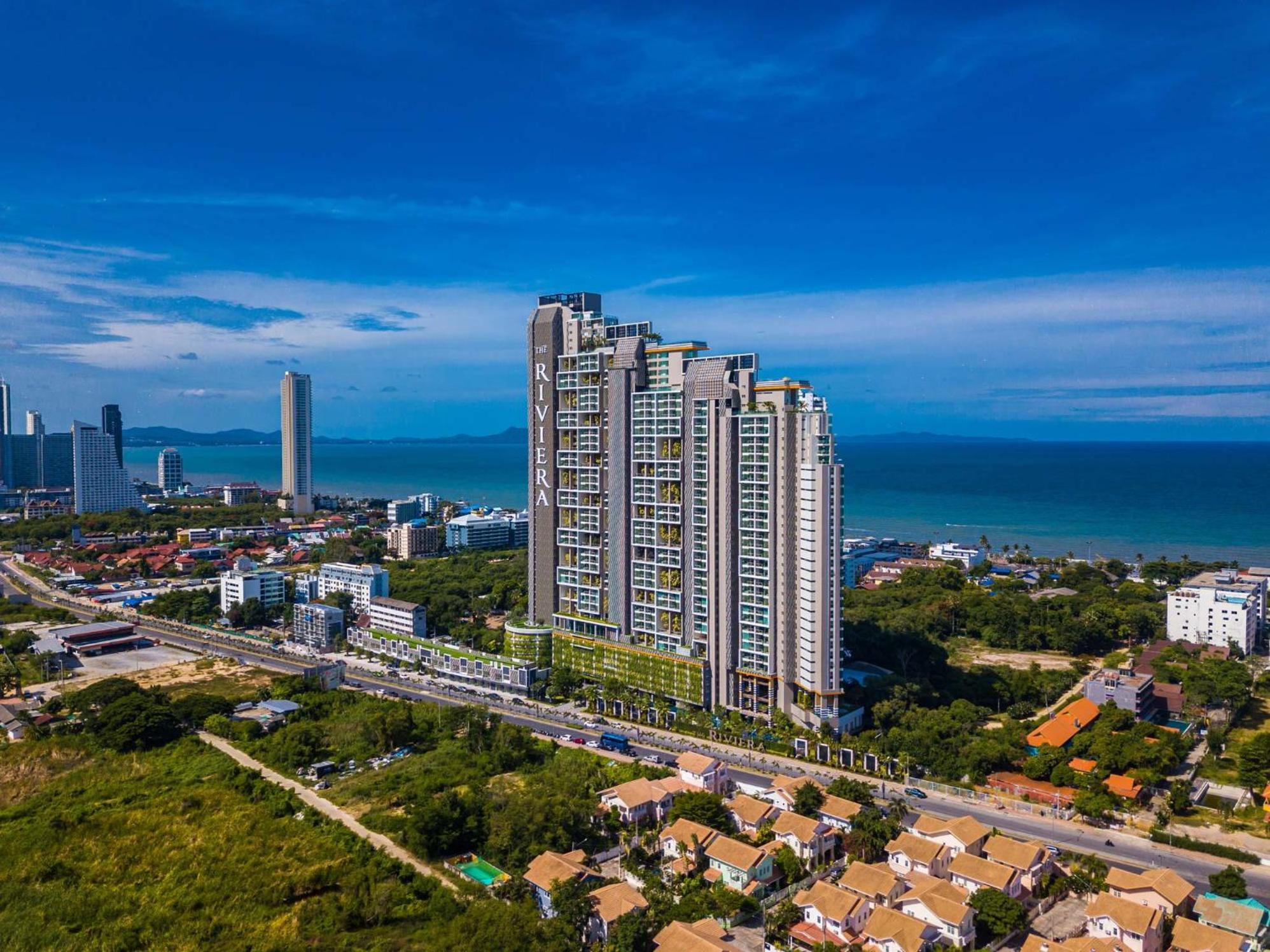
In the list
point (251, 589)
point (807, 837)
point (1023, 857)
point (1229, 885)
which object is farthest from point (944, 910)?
point (251, 589)

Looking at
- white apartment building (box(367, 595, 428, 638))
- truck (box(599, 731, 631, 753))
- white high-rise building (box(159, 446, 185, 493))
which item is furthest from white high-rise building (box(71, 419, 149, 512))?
truck (box(599, 731, 631, 753))

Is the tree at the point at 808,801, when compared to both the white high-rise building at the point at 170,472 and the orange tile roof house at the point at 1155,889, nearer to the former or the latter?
the orange tile roof house at the point at 1155,889

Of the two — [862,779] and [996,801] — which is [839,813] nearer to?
[862,779]

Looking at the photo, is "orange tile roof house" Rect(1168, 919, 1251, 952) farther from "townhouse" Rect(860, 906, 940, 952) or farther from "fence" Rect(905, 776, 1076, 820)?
"fence" Rect(905, 776, 1076, 820)

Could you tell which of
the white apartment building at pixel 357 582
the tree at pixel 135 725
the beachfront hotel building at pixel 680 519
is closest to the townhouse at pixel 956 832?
the beachfront hotel building at pixel 680 519

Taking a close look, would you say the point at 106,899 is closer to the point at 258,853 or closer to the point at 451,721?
the point at 258,853

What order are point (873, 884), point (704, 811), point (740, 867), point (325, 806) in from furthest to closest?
point (325, 806), point (704, 811), point (740, 867), point (873, 884)

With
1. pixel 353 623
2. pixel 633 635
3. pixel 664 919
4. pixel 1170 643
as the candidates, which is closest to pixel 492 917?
pixel 664 919
